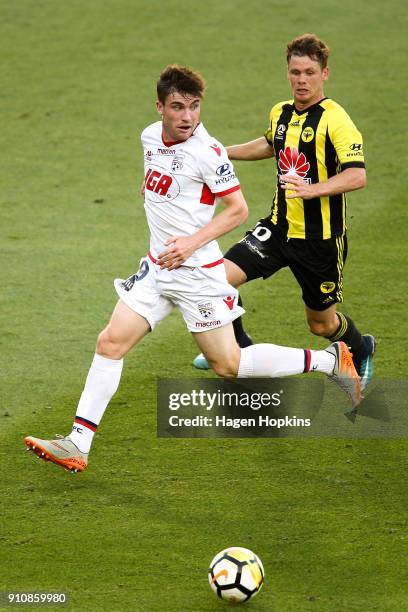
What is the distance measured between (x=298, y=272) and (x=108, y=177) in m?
4.64

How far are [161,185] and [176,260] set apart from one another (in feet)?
1.55

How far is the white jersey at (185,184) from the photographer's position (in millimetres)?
6332

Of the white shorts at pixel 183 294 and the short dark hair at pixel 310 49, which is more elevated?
the short dark hair at pixel 310 49

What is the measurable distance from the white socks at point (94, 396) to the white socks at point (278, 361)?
2.60 ft

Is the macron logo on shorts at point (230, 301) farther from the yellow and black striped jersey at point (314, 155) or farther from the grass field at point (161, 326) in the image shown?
the yellow and black striped jersey at point (314, 155)

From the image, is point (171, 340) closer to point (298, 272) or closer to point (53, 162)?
point (298, 272)

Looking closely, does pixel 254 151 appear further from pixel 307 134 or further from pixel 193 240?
pixel 193 240

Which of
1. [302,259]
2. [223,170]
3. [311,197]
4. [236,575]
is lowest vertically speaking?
[236,575]

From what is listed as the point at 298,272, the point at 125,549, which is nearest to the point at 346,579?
the point at 125,549

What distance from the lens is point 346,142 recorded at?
22.9 ft

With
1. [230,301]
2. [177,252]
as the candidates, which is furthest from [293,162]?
[177,252]

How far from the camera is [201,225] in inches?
256

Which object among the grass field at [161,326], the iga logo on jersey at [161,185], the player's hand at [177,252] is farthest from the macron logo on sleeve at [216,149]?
the grass field at [161,326]

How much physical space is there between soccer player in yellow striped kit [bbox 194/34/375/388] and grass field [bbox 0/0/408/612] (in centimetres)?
65
